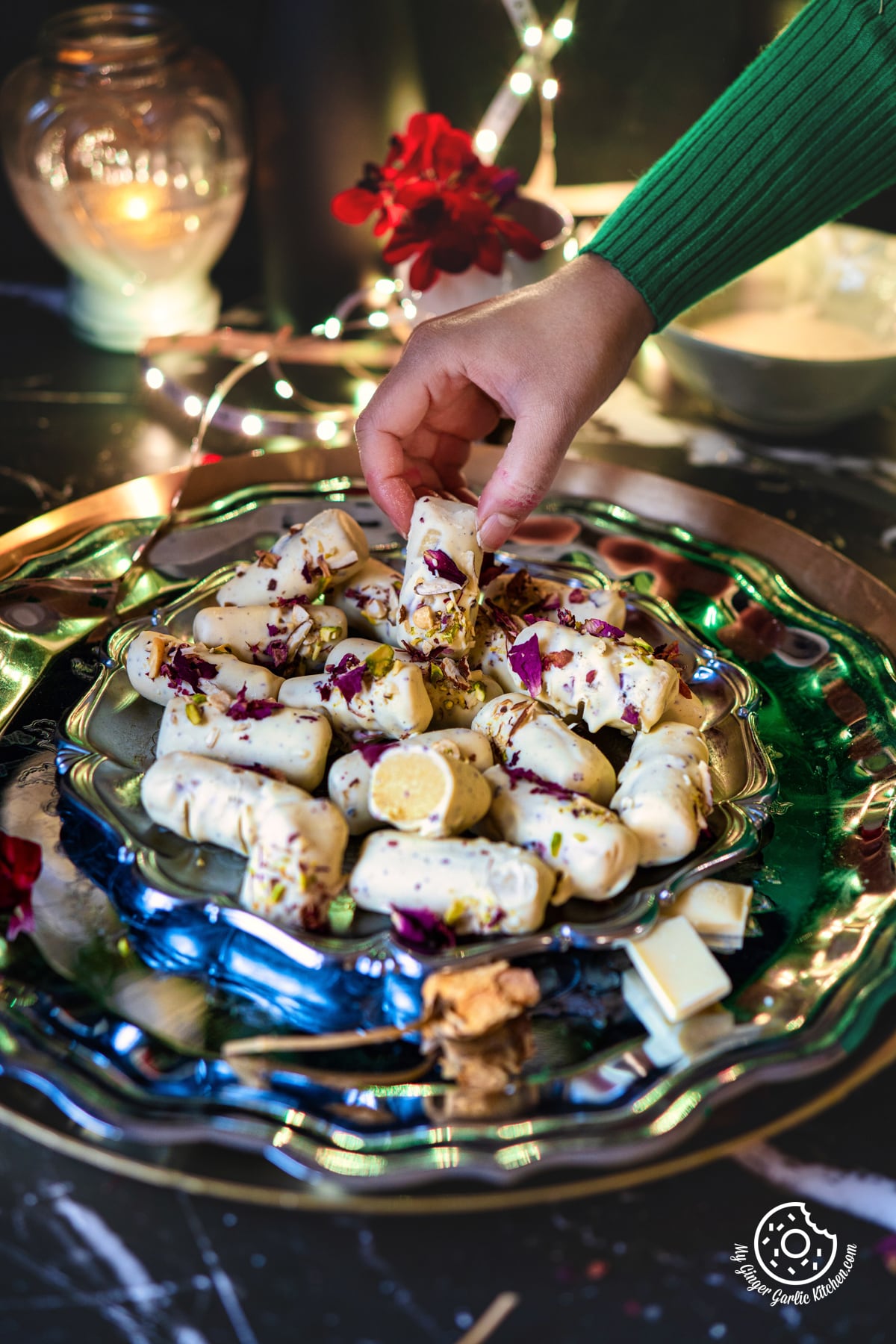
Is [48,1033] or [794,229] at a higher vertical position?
[794,229]

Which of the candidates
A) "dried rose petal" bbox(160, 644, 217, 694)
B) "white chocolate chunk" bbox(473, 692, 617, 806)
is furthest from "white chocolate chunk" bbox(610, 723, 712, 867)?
"dried rose petal" bbox(160, 644, 217, 694)

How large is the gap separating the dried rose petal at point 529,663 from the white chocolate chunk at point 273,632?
0.17 metres

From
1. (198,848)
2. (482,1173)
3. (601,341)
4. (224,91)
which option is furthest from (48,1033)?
(224,91)

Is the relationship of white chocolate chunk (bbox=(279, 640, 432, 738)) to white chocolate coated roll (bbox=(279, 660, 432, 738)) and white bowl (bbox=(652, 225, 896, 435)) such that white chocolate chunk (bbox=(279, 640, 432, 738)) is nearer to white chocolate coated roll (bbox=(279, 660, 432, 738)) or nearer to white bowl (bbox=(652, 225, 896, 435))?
white chocolate coated roll (bbox=(279, 660, 432, 738))

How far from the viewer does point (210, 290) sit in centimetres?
196

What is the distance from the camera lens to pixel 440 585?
0.99 metres

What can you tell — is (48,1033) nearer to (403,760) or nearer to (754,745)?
(403,760)

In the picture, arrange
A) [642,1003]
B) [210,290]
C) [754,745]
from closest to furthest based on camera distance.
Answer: [642,1003] → [754,745] → [210,290]

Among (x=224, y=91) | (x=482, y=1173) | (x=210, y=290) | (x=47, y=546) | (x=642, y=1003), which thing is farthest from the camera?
(x=210, y=290)

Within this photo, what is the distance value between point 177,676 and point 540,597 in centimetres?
36

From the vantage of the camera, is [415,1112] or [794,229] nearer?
[415,1112]

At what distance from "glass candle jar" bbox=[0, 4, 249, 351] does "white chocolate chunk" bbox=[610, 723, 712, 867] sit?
3.88ft

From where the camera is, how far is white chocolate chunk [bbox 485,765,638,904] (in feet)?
2.66

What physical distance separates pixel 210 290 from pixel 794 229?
109 centimetres
